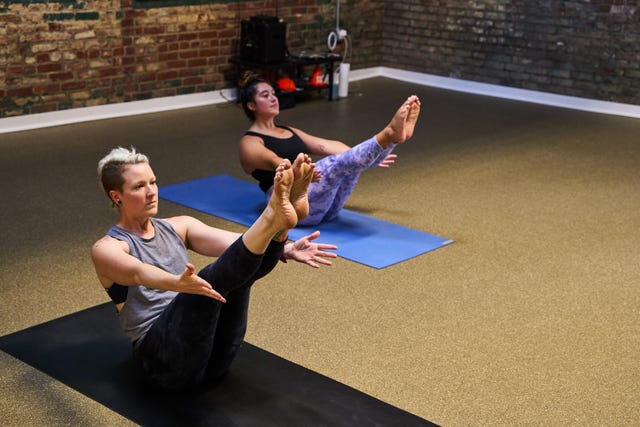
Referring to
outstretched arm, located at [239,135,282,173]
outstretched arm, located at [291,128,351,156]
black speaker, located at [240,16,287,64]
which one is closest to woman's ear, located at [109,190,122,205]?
outstretched arm, located at [239,135,282,173]

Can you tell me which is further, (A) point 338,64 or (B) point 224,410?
(A) point 338,64

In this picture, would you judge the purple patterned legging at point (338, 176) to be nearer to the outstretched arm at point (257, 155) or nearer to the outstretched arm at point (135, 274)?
the outstretched arm at point (257, 155)

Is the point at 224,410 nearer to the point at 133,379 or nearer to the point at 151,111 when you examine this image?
the point at 133,379

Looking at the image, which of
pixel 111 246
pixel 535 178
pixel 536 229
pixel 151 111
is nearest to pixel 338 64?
pixel 151 111

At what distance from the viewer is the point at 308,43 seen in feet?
26.3

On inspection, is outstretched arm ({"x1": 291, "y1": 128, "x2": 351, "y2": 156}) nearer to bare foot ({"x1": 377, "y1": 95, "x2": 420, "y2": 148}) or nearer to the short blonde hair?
bare foot ({"x1": 377, "y1": 95, "x2": 420, "y2": 148})

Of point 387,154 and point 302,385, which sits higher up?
point 387,154

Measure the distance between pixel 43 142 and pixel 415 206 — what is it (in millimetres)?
2657

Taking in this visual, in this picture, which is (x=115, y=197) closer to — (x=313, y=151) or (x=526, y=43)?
(x=313, y=151)

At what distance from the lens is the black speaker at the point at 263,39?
710cm

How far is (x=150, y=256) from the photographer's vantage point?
2.71 metres

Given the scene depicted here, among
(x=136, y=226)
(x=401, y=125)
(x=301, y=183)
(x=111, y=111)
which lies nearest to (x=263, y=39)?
(x=111, y=111)

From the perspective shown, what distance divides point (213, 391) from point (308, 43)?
5623 millimetres

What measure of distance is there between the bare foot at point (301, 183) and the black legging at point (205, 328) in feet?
0.46
